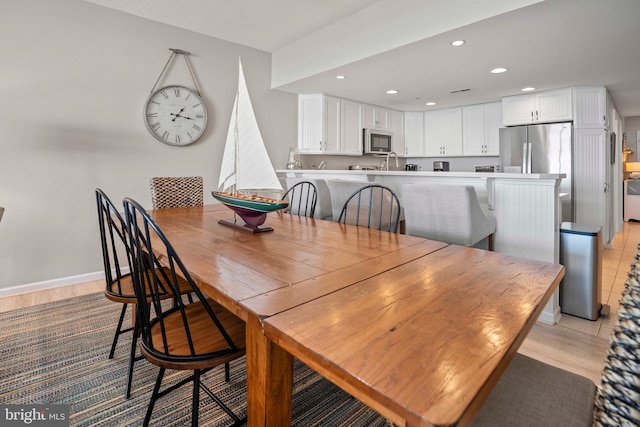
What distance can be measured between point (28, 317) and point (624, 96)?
7373 millimetres

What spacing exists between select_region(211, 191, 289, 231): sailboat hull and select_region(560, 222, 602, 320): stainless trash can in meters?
2.10

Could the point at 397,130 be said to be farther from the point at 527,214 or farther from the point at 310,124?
the point at 527,214

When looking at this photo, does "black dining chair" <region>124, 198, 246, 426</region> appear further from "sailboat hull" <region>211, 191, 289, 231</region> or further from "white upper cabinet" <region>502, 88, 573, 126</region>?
"white upper cabinet" <region>502, 88, 573, 126</region>

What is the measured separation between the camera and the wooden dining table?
57 cm

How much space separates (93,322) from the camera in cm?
239

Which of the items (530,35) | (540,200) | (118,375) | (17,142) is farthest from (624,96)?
(17,142)

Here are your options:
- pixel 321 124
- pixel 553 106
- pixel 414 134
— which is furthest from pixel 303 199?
pixel 553 106

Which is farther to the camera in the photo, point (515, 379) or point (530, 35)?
point (530, 35)

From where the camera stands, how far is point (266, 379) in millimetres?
862

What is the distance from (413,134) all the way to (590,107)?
2585mm

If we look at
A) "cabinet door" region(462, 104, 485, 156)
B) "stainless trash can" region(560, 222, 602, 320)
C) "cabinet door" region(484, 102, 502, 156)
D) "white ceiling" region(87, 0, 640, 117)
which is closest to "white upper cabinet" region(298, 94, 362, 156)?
"white ceiling" region(87, 0, 640, 117)

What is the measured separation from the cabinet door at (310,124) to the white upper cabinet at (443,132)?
2315 mm

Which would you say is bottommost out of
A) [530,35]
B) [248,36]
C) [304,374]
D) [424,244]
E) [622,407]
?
[304,374]

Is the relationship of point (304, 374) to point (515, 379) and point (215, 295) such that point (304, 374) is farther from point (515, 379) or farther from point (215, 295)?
point (515, 379)
